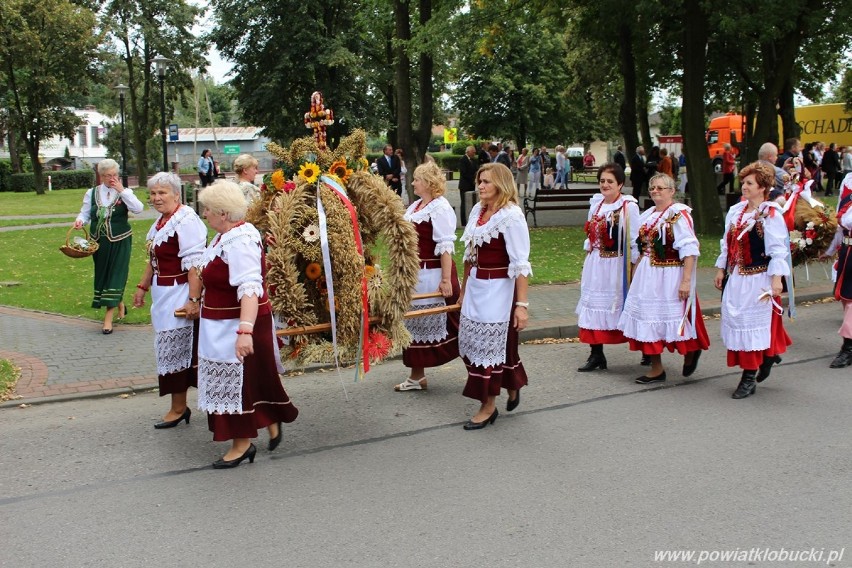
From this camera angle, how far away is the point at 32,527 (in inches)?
191

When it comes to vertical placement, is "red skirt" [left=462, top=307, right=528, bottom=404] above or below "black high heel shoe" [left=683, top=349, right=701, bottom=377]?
above

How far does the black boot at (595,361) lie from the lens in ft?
27.6

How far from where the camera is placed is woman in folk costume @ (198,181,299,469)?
5.38m

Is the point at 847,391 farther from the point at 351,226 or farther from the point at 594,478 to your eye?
the point at 351,226

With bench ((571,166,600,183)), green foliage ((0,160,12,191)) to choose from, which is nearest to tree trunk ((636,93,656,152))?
bench ((571,166,600,183))

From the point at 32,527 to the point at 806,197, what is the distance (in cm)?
833

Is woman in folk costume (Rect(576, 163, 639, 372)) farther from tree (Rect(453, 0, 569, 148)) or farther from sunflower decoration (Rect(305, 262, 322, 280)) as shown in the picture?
tree (Rect(453, 0, 569, 148))

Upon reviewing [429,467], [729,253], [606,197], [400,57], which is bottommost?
[429,467]

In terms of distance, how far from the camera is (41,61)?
1706 inches

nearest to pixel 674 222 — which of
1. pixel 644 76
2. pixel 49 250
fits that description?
pixel 49 250

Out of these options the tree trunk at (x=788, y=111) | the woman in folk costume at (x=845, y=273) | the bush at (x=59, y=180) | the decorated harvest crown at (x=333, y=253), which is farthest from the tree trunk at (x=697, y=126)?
the bush at (x=59, y=180)

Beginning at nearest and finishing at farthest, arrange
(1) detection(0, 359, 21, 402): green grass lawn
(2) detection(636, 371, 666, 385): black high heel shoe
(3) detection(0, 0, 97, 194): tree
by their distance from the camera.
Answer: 1. (1) detection(0, 359, 21, 402): green grass lawn
2. (2) detection(636, 371, 666, 385): black high heel shoe
3. (3) detection(0, 0, 97, 194): tree

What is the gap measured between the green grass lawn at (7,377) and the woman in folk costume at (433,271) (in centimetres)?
351

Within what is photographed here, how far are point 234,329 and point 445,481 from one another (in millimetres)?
1653
